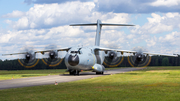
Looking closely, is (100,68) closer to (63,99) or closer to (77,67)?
(77,67)

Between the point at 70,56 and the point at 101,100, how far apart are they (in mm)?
23004

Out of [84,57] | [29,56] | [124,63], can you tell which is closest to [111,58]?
[84,57]

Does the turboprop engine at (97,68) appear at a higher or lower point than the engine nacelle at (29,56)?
lower

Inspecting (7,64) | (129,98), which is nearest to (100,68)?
(129,98)

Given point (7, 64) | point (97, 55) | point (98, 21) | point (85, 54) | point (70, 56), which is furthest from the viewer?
point (7, 64)

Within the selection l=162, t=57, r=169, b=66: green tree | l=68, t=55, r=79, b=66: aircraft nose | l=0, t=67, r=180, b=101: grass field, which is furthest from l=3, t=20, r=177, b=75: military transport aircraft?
l=162, t=57, r=169, b=66: green tree

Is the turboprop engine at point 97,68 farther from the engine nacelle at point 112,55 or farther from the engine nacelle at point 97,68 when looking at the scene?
the engine nacelle at point 112,55

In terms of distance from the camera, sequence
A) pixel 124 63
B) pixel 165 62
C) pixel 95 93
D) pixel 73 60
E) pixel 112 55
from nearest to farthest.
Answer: pixel 95 93, pixel 73 60, pixel 112 55, pixel 124 63, pixel 165 62

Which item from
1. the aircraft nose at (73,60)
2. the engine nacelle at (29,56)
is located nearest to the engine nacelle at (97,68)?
the aircraft nose at (73,60)

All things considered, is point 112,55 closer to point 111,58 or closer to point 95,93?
point 111,58

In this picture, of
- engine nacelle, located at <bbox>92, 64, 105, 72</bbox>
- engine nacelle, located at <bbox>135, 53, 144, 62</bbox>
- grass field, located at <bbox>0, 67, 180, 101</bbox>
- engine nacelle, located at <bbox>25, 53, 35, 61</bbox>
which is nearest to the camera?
grass field, located at <bbox>0, 67, 180, 101</bbox>

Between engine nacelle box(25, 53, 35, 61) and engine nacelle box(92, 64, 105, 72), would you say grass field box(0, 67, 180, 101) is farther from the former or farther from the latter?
engine nacelle box(25, 53, 35, 61)

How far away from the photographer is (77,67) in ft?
124

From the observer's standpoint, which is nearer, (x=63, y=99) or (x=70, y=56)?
(x=63, y=99)
